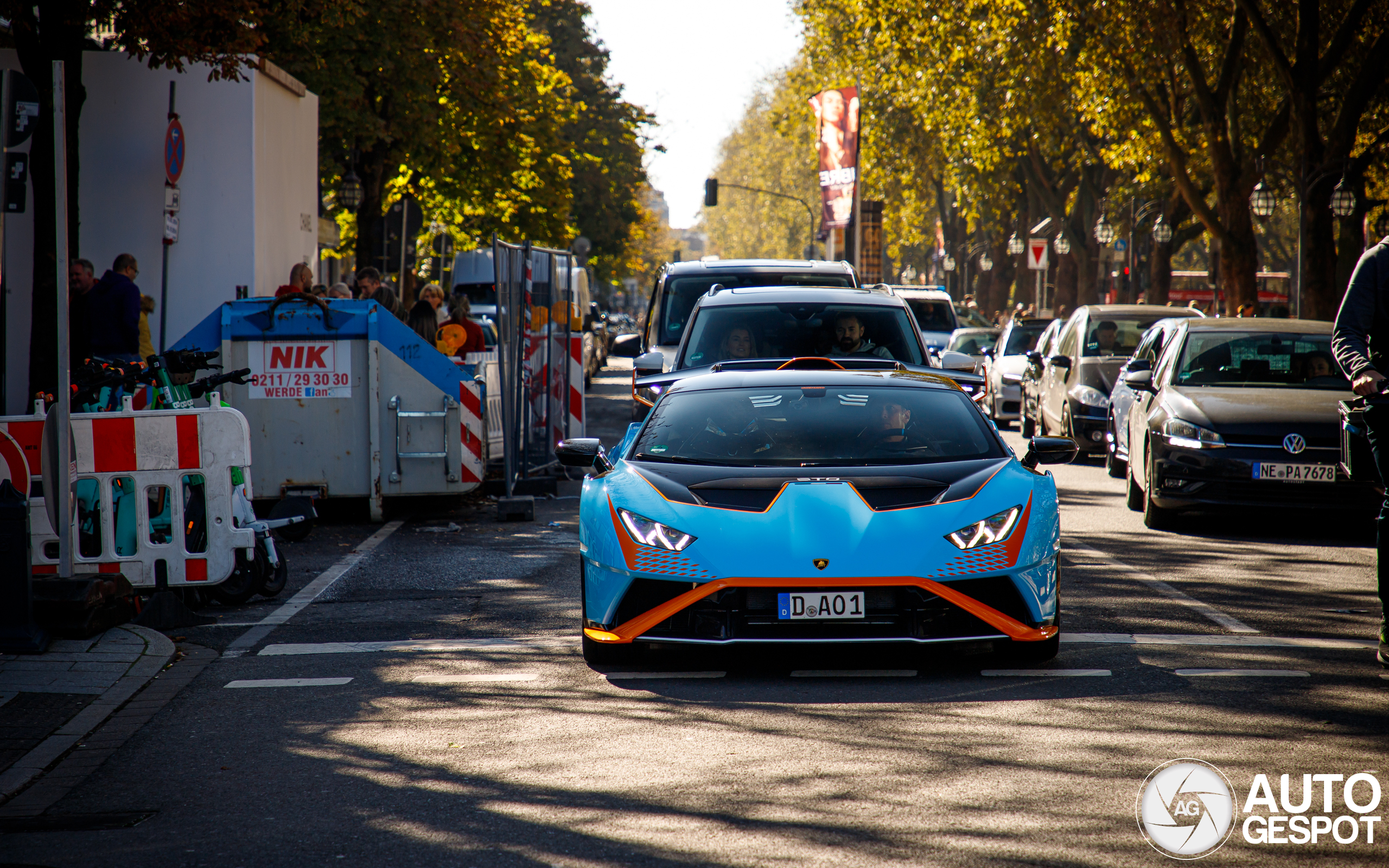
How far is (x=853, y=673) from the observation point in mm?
6805

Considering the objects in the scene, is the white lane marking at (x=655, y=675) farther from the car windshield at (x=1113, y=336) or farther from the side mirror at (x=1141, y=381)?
the car windshield at (x=1113, y=336)

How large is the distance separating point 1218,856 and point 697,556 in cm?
262

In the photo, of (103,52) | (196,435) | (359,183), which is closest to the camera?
(196,435)

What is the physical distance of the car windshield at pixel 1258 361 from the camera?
A: 12336 millimetres

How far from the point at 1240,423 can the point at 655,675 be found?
20.3ft

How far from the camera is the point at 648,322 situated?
15.1 metres

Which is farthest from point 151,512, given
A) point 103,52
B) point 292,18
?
point 292,18

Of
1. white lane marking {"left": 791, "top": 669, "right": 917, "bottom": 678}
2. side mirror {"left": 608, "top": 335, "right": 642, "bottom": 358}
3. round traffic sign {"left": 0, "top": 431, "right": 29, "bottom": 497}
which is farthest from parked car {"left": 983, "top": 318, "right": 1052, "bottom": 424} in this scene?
white lane marking {"left": 791, "top": 669, "right": 917, "bottom": 678}

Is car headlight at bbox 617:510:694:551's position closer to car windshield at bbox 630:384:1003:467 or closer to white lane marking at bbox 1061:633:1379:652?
car windshield at bbox 630:384:1003:467

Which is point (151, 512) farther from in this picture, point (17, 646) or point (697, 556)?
point (697, 556)

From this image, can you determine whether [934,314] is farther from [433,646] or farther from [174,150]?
[433,646]

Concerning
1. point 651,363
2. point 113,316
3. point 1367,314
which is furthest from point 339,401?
point 1367,314

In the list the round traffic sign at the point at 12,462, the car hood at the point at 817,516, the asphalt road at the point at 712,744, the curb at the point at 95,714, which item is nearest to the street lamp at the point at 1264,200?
the asphalt road at the point at 712,744

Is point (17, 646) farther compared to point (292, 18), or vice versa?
point (292, 18)
